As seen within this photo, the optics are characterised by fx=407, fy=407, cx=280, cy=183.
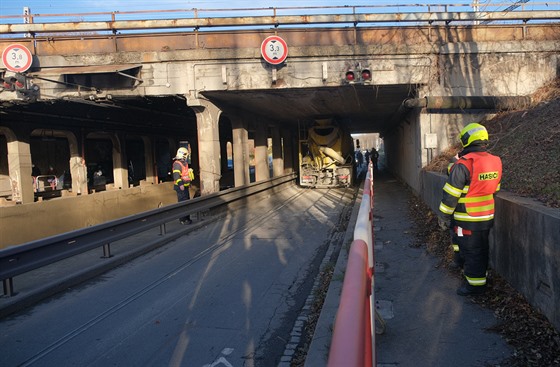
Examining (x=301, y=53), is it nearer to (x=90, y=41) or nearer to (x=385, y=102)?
(x=385, y=102)

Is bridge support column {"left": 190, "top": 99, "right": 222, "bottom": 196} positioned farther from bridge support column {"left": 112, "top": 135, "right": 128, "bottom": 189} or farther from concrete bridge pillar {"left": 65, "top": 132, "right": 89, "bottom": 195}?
bridge support column {"left": 112, "top": 135, "right": 128, "bottom": 189}

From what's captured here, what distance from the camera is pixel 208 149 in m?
14.0

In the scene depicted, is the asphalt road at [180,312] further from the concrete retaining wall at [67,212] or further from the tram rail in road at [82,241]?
the concrete retaining wall at [67,212]

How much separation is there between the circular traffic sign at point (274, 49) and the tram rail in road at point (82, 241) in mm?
4663

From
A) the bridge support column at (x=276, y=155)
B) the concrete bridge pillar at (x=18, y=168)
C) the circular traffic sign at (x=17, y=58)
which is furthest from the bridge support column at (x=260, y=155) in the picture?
the circular traffic sign at (x=17, y=58)

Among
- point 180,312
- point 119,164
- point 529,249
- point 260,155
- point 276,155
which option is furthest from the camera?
point 276,155

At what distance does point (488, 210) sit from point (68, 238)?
224 inches

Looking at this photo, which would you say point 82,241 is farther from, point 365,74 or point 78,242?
point 365,74

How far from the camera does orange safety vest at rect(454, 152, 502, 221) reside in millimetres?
4406

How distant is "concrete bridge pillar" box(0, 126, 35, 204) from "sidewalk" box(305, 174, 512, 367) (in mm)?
14658

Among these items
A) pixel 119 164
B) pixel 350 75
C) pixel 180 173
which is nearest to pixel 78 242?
pixel 180 173

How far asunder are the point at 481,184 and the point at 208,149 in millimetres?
10708

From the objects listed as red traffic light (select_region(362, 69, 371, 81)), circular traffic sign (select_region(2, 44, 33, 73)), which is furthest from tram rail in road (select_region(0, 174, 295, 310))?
circular traffic sign (select_region(2, 44, 33, 73))

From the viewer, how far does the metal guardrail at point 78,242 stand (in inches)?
198
